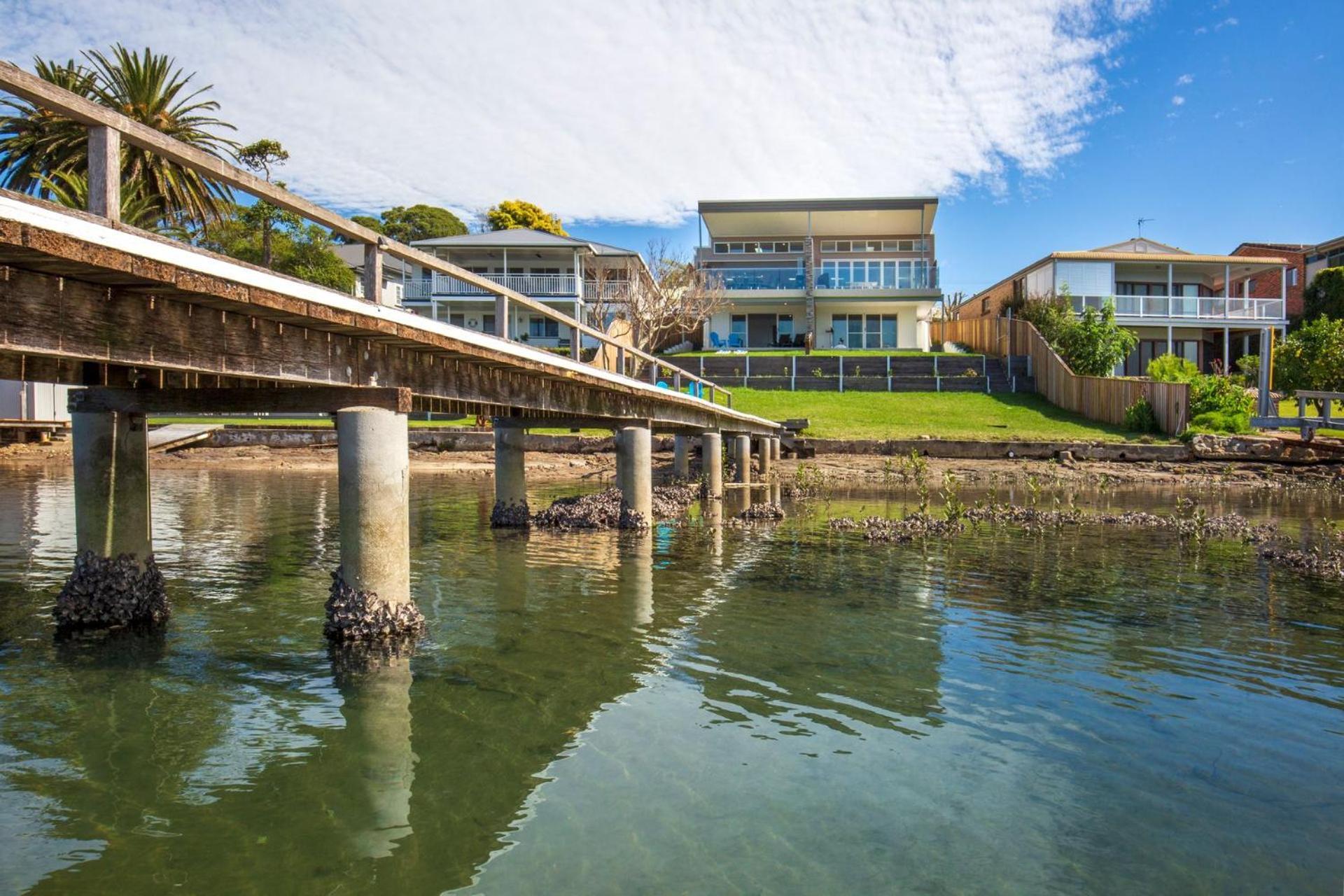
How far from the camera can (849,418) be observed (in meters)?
36.5

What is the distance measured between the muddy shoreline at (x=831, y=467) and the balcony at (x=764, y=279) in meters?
22.5

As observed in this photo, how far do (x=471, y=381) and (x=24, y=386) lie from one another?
107 feet

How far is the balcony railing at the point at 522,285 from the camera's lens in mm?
50688

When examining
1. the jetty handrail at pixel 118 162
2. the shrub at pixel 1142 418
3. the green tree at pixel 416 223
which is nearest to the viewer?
the jetty handrail at pixel 118 162

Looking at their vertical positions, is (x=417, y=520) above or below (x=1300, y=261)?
below

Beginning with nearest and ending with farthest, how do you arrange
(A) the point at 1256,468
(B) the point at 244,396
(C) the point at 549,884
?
(C) the point at 549,884 < (B) the point at 244,396 < (A) the point at 1256,468

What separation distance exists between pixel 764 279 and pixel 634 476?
37.9 meters

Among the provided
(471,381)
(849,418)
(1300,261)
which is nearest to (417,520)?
(471,381)

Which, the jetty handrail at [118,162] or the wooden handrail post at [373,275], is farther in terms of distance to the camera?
the wooden handrail post at [373,275]

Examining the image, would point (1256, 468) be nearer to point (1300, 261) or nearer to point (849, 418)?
point (849, 418)

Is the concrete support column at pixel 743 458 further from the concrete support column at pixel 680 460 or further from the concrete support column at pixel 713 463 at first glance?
the concrete support column at pixel 713 463

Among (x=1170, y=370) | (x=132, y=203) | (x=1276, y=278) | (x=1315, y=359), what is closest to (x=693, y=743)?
(x=132, y=203)

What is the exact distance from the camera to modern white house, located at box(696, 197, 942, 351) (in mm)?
52594

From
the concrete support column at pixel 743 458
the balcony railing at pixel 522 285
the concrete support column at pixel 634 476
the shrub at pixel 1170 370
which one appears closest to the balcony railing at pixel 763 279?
the balcony railing at pixel 522 285
